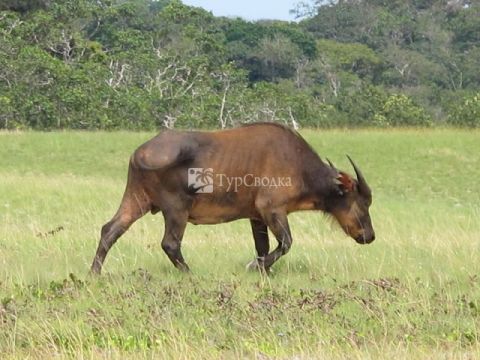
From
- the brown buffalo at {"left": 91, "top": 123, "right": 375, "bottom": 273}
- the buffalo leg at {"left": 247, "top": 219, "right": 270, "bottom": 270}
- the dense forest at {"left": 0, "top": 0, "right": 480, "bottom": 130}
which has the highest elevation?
the brown buffalo at {"left": 91, "top": 123, "right": 375, "bottom": 273}

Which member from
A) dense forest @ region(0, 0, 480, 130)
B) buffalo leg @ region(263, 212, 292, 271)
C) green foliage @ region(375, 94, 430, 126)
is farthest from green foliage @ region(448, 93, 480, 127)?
buffalo leg @ region(263, 212, 292, 271)

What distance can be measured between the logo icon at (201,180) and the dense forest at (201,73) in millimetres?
20602

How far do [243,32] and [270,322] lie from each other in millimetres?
44028

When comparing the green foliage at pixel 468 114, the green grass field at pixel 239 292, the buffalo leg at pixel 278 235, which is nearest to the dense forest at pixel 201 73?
the green foliage at pixel 468 114

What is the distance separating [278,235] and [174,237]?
2.91ft

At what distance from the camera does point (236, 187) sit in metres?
8.15

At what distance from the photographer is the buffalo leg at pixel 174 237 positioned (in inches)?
313

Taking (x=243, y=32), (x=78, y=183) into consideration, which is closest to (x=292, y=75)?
(x=243, y=32)

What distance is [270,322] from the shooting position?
19.7 feet

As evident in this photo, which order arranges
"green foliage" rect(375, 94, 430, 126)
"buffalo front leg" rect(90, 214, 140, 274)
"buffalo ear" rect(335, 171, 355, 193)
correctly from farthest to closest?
"green foliage" rect(375, 94, 430, 126) < "buffalo ear" rect(335, 171, 355, 193) < "buffalo front leg" rect(90, 214, 140, 274)

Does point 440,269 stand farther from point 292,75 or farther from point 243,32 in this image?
point 243,32

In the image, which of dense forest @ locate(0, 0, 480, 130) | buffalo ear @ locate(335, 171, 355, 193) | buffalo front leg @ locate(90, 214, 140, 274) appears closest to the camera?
buffalo front leg @ locate(90, 214, 140, 274)

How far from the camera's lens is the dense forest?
95.9 feet

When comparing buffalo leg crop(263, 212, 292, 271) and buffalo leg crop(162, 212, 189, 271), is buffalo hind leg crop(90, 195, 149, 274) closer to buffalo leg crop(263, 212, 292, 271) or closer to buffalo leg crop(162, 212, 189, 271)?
buffalo leg crop(162, 212, 189, 271)
